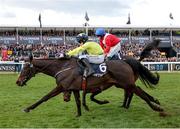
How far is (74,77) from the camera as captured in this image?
32.1 ft

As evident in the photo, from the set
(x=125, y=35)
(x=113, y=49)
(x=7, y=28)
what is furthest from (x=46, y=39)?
(x=113, y=49)

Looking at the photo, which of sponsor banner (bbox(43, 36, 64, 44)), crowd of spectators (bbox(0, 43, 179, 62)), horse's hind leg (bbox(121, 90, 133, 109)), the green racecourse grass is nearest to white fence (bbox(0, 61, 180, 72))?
crowd of spectators (bbox(0, 43, 179, 62))

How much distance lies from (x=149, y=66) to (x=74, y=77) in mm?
24507

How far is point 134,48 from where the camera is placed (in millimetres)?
51219

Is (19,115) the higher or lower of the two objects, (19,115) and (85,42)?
the lower

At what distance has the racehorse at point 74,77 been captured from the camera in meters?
9.80

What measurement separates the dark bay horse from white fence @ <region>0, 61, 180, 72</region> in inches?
836

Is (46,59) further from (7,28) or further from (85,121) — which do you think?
(7,28)

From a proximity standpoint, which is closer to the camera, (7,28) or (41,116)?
(41,116)

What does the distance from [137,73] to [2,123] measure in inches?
151

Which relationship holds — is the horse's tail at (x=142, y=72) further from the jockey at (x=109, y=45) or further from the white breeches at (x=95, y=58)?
the white breeches at (x=95, y=58)

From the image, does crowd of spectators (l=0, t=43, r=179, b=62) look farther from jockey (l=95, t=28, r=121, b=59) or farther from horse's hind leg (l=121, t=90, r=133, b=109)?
jockey (l=95, t=28, r=121, b=59)

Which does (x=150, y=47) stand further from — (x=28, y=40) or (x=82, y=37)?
(x=28, y=40)

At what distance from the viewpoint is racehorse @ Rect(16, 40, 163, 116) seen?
9.80m
